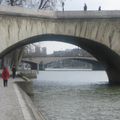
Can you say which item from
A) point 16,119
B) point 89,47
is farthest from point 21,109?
point 89,47

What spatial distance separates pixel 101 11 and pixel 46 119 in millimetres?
23083

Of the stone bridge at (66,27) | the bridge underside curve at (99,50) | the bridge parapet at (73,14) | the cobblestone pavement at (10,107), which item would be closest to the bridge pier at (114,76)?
the bridge underside curve at (99,50)

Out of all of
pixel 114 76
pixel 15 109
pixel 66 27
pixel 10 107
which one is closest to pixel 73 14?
pixel 66 27

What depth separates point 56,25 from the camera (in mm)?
42250

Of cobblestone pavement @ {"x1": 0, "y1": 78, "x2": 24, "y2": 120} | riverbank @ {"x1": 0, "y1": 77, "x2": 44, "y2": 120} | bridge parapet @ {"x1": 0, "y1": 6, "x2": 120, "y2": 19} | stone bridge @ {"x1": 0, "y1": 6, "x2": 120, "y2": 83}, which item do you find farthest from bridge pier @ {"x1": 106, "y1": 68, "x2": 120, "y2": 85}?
riverbank @ {"x1": 0, "y1": 77, "x2": 44, "y2": 120}

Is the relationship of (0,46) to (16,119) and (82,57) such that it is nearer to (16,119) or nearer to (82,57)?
(16,119)

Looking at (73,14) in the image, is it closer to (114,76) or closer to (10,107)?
(114,76)

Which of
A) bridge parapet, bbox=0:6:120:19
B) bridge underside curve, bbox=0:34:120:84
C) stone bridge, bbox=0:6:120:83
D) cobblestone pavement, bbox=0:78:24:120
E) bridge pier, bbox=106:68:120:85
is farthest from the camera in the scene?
bridge pier, bbox=106:68:120:85

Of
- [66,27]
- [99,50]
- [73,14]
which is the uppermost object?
[73,14]

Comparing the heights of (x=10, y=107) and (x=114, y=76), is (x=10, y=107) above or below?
above

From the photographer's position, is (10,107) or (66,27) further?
(66,27)

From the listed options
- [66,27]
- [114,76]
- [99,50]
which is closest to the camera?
[66,27]

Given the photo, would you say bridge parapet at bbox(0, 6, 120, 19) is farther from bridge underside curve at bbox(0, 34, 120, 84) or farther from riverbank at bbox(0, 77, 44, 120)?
riverbank at bbox(0, 77, 44, 120)

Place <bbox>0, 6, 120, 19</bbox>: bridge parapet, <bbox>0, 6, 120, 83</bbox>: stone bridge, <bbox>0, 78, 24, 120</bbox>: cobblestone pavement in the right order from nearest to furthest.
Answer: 1. <bbox>0, 78, 24, 120</bbox>: cobblestone pavement
2. <bbox>0, 6, 120, 83</bbox>: stone bridge
3. <bbox>0, 6, 120, 19</bbox>: bridge parapet
